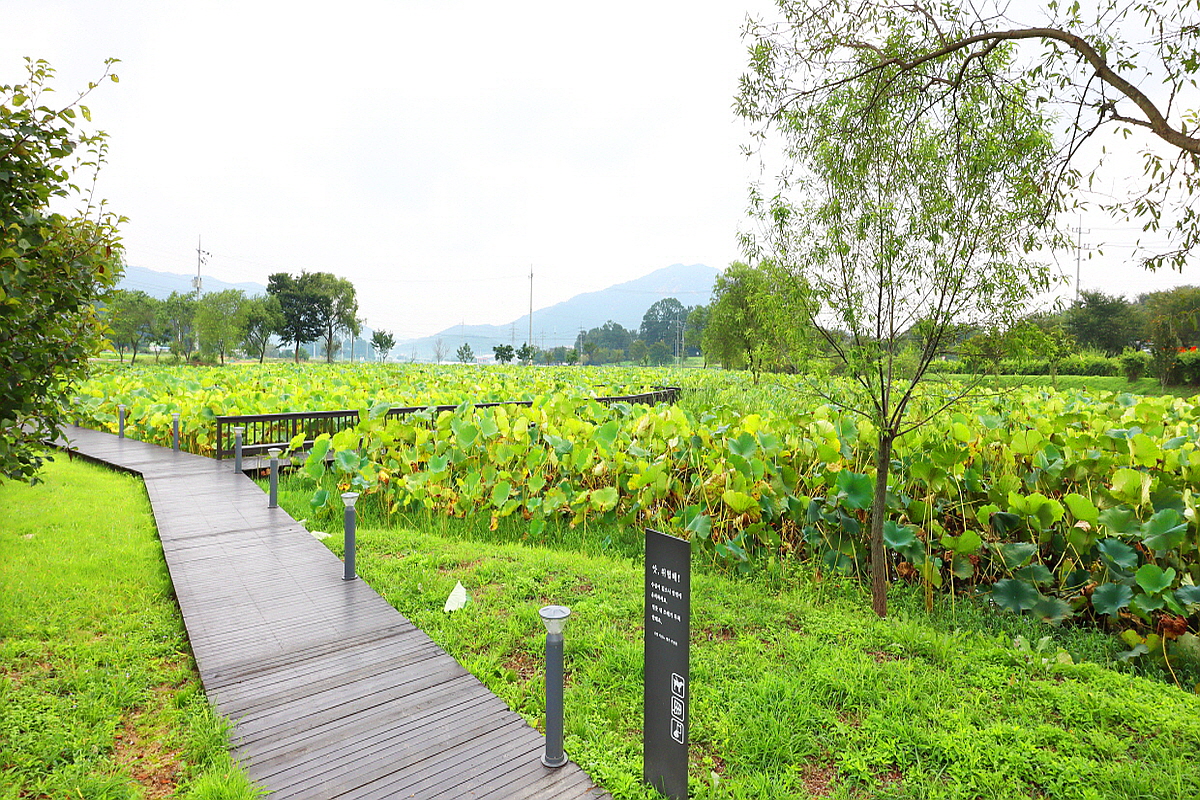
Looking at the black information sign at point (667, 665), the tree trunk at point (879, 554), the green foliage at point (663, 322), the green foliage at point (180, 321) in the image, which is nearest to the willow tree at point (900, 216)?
the tree trunk at point (879, 554)

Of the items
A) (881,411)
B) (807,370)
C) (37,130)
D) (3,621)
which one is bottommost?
(3,621)

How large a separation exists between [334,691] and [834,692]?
8.59 feet

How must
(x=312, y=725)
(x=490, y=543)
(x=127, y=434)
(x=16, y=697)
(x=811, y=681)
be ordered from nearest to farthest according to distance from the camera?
(x=312, y=725), (x=16, y=697), (x=811, y=681), (x=490, y=543), (x=127, y=434)

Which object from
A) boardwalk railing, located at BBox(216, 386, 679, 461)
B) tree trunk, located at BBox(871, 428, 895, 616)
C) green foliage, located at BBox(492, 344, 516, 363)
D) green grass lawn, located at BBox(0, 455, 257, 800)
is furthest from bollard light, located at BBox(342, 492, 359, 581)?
green foliage, located at BBox(492, 344, 516, 363)

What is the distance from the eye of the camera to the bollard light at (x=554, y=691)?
8.31 feet

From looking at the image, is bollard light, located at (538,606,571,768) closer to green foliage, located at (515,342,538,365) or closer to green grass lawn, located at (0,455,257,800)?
green grass lawn, located at (0,455,257,800)

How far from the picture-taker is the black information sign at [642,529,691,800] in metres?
2.33

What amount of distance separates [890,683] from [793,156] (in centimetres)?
336

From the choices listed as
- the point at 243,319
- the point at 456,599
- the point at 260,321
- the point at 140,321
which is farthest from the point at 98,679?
the point at 140,321

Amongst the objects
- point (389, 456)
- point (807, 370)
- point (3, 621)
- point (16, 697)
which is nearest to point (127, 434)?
point (389, 456)

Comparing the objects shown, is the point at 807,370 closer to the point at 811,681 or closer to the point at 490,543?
the point at 811,681

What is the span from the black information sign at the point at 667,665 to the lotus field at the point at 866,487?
8.07 ft

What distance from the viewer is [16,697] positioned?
121 inches

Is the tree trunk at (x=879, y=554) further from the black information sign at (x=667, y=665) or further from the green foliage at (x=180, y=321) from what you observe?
the green foliage at (x=180, y=321)
